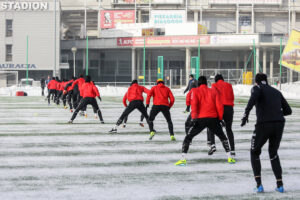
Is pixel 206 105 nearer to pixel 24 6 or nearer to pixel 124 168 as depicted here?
pixel 124 168

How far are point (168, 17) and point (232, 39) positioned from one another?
363 inches

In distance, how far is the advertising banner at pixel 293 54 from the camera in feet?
140

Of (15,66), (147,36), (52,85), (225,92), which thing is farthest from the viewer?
(147,36)

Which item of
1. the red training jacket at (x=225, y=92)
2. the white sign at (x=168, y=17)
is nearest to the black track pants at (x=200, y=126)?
the red training jacket at (x=225, y=92)

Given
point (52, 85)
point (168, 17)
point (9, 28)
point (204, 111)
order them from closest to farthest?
point (204, 111), point (52, 85), point (9, 28), point (168, 17)

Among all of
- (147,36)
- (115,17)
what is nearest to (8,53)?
(115,17)

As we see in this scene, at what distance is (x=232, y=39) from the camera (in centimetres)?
6266

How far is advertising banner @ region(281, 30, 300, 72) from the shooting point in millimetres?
42719

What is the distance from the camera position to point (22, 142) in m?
12.9

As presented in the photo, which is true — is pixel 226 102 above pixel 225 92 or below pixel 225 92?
below

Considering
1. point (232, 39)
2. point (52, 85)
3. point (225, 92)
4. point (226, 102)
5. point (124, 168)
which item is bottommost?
point (124, 168)

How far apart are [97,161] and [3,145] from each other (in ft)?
11.3

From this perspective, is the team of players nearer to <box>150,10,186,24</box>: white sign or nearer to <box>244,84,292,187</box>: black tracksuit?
<box>244,84,292,187</box>: black tracksuit

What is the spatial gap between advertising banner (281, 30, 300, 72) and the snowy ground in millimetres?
28757
